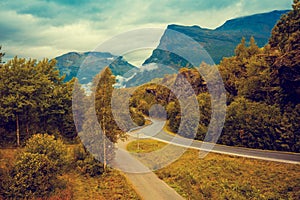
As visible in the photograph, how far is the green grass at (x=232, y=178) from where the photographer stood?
20781 millimetres

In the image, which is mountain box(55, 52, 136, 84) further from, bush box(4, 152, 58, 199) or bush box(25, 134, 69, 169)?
bush box(4, 152, 58, 199)

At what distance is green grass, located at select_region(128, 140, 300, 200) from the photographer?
20.8 m

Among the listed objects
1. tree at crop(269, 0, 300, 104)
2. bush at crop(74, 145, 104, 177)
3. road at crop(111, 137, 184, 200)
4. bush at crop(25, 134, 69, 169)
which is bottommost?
road at crop(111, 137, 184, 200)

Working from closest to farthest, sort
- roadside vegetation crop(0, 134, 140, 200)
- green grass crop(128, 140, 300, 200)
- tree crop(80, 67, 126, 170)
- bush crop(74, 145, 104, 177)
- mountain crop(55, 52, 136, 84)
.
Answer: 1. roadside vegetation crop(0, 134, 140, 200)
2. green grass crop(128, 140, 300, 200)
3. mountain crop(55, 52, 136, 84)
4. tree crop(80, 67, 126, 170)
5. bush crop(74, 145, 104, 177)

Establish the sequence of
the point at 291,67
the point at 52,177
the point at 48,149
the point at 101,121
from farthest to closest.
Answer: the point at 291,67, the point at 101,121, the point at 48,149, the point at 52,177

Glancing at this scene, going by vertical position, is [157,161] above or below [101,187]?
below

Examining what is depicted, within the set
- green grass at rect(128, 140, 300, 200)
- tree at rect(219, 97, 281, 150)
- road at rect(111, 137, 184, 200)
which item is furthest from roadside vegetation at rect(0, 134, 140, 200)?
tree at rect(219, 97, 281, 150)

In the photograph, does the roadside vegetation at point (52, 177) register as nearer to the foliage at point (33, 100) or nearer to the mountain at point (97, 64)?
the mountain at point (97, 64)

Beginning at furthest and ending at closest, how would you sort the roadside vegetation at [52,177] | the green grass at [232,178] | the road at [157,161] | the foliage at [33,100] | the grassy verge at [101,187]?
the foliage at [33,100], the road at [157,161], the grassy verge at [101,187], the green grass at [232,178], the roadside vegetation at [52,177]

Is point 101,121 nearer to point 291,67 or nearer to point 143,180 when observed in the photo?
point 143,180

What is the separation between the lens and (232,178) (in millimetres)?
24359

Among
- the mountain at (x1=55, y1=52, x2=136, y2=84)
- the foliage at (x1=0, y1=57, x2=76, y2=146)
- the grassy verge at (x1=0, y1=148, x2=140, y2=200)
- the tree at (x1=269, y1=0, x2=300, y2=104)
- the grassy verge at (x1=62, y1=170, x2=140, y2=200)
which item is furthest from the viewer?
the foliage at (x1=0, y1=57, x2=76, y2=146)

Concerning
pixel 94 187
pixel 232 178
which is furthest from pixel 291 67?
pixel 94 187

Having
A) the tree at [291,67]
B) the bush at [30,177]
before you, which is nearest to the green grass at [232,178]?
the tree at [291,67]
